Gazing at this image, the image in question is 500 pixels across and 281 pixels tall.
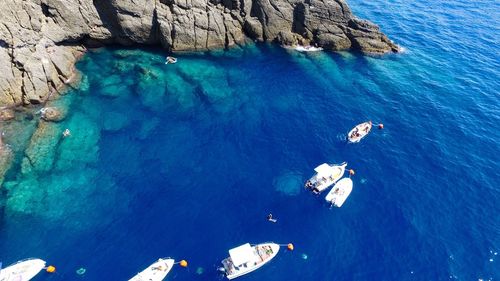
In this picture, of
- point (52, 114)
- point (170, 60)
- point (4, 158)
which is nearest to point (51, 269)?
point (4, 158)

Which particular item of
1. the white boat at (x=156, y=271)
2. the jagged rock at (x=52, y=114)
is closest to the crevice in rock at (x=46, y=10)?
the jagged rock at (x=52, y=114)

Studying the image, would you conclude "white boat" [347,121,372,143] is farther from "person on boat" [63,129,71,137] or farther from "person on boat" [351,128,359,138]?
"person on boat" [63,129,71,137]

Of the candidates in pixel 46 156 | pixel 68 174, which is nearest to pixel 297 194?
pixel 68 174

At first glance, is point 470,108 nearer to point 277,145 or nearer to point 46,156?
point 277,145

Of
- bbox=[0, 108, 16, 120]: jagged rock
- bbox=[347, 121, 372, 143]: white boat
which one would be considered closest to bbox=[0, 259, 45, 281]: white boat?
bbox=[0, 108, 16, 120]: jagged rock

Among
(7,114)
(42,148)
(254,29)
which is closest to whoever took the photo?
(42,148)

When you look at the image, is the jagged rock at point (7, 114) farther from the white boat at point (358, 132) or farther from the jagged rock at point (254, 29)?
the white boat at point (358, 132)

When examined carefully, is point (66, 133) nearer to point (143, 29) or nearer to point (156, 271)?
point (143, 29)
